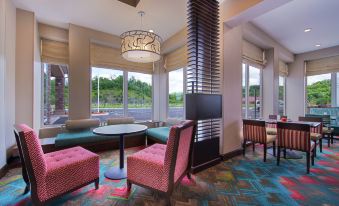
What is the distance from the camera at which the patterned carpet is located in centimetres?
190

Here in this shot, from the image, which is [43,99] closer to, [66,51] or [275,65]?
[66,51]

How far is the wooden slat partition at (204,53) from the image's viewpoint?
2664 mm

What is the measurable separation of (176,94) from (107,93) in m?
2.14

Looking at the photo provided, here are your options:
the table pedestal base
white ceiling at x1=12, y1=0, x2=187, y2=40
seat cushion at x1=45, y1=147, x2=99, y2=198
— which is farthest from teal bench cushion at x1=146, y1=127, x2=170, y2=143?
white ceiling at x1=12, y1=0, x2=187, y2=40

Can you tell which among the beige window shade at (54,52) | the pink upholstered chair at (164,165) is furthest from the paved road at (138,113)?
the pink upholstered chair at (164,165)

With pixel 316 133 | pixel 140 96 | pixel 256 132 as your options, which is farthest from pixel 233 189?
pixel 140 96

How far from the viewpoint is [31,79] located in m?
3.28

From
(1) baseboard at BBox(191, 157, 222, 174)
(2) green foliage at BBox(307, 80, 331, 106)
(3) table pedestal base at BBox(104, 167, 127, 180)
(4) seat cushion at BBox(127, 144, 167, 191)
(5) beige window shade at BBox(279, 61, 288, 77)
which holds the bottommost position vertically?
(3) table pedestal base at BBox(104, 167, 127, 180)

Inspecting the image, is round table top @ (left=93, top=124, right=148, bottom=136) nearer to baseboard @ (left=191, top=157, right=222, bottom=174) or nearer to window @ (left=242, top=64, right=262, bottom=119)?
baseboard @ (left=191, top=157, right=222, bottom=174)

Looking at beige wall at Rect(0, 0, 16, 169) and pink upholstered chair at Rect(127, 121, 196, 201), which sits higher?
beige wall at Rect(0, 0, 16, 169)

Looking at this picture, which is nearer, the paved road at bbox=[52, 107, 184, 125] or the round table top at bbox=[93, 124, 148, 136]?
the round table top at bbox=[93, 124, 148, 136]

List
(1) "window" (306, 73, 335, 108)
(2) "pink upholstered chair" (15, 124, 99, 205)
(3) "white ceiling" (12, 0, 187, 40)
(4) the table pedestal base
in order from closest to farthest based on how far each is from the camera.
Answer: (2) "pink upholstered chair" (15, 124, 99, 205) → (4) the table pedestal base → (3) "white ceiling" (12, 0, 187, 40) → (1) "window" (306, 73, 335, 108)

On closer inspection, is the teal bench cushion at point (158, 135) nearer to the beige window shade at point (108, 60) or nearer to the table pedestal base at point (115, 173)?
the table pedestal base at point (115, 173)

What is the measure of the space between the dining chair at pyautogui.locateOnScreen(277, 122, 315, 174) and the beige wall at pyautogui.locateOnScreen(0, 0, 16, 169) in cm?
496
